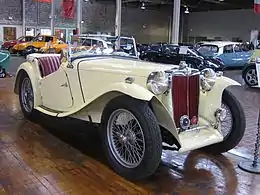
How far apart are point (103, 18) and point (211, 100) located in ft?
86.1

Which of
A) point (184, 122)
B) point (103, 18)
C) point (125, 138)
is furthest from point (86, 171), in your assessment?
point (103, 18)

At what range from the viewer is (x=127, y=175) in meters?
2.93

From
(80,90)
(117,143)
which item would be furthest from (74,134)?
(117,143)

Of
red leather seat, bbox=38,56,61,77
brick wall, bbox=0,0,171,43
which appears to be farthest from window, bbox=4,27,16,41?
red leather seat, bbox=38,56,61,77

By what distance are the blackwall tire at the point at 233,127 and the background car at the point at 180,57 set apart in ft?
26.6

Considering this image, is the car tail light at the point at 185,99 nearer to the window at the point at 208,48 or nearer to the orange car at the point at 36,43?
the window at the point at 208,48

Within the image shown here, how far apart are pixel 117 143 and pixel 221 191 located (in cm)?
102

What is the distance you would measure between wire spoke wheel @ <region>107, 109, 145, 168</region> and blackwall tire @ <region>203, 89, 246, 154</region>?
3.70ft

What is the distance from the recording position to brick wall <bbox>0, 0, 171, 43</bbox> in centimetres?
2510

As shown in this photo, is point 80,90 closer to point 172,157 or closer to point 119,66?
point 119,66

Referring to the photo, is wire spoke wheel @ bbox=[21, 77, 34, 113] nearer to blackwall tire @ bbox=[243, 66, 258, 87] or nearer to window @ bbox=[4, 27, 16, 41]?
blackwall tire @ bbox=[243, 66, 258, 87]

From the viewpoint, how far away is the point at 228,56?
47.6ft

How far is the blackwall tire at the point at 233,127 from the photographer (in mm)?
3477

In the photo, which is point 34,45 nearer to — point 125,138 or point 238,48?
point 238,48
